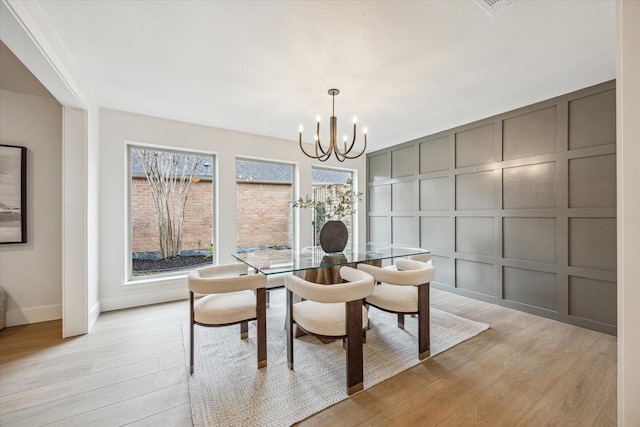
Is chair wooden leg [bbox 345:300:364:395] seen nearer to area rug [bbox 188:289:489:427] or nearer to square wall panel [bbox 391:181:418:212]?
area rug [bbox 188:289:489:427]

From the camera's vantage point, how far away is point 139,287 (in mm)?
3299

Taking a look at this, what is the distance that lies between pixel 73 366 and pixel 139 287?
1.35 m

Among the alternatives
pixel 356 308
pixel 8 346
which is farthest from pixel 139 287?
pixel 356 308

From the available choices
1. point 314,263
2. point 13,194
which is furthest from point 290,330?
point 13,194

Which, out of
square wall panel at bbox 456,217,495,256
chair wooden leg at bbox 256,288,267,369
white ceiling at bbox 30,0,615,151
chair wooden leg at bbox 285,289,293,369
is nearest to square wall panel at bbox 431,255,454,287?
square wall panel at bbox 456,217,495,256

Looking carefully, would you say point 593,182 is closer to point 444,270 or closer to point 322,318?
point 444,270

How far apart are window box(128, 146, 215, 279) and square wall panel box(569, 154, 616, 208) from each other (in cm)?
453

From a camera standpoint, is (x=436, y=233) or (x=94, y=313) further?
(x=436, y=233)

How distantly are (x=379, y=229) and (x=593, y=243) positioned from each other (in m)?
3.00

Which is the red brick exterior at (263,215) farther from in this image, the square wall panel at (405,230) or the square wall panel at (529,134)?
the square wall panel at (529,134)

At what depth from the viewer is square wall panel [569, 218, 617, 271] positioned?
248 cm

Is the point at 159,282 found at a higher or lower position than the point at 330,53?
lower

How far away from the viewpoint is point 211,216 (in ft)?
12.7

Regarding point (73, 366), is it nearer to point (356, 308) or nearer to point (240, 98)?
point (356, 308)
